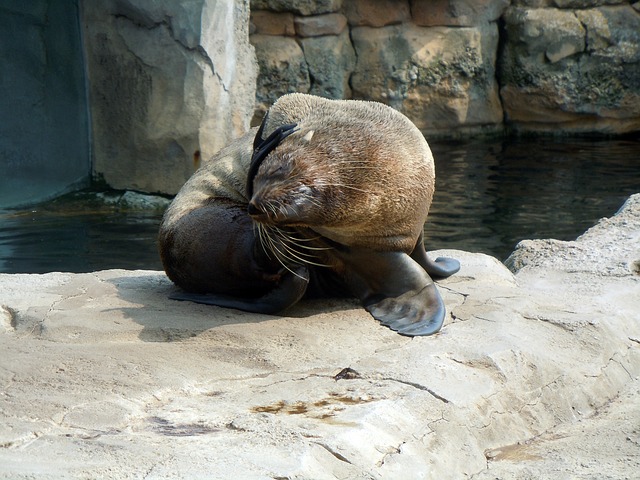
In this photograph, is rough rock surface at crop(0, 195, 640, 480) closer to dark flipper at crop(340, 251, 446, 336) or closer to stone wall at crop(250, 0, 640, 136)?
dark flipper at crop(340, 251, 446, 336)

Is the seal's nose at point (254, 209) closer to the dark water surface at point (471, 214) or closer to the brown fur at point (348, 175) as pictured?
the brown fur at point (348, 175)

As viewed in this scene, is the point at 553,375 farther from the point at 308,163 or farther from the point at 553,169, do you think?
the point at 553,169

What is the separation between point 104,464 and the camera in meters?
2.56

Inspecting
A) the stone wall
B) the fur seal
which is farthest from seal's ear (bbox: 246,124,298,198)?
the stone wall

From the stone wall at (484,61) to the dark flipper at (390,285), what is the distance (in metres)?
8.15

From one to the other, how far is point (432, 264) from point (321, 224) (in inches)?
43.6

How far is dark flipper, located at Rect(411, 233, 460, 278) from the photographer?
487 cm

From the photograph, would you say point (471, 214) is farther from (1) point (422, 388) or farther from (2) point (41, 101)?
(1) point (422, 388)

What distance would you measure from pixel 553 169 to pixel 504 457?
829cm

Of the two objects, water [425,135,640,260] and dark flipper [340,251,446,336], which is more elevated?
dark flipper [340,251,446,336]

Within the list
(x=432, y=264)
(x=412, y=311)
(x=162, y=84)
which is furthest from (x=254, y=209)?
(x=162, y=84)

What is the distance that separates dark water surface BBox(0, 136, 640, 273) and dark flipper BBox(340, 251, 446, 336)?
330 centimetres

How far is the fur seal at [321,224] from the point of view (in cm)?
399

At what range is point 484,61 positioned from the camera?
1328cm
